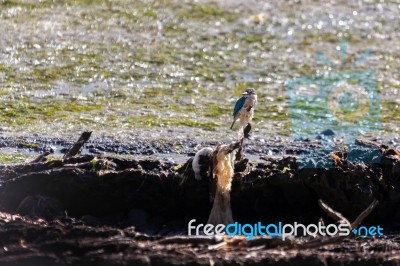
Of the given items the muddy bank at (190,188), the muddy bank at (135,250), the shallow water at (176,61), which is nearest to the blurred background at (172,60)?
the shallow water at (176,61)

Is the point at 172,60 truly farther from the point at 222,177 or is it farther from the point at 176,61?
the point at 222,177

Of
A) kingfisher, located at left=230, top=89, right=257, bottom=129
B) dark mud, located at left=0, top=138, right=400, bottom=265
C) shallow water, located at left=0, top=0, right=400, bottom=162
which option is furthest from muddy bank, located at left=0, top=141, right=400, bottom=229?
shallow water, located at left=0, top=0, right=400, bottom=162

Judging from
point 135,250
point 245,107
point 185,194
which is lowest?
point 135,250

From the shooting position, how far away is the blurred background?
250 inches

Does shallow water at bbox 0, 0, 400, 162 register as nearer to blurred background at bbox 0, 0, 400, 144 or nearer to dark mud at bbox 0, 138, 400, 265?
blurred background at bbox 0, 0, 400, 144

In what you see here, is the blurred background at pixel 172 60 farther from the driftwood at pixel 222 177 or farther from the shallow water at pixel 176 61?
the driftwood at pixel 222 177

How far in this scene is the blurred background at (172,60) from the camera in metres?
6.36

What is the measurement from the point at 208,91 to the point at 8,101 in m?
1.21

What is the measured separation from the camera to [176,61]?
7332 mm

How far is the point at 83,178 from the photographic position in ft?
16.6

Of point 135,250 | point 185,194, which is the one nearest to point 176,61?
point 185,194

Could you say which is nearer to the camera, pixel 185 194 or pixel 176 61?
pixel 185 194

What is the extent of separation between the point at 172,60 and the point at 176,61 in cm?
3

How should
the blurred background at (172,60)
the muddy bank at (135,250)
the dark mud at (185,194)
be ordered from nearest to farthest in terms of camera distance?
the muddy bank at (135,250)
the dark mud at (185,194)
the blurred background at (172,60)
